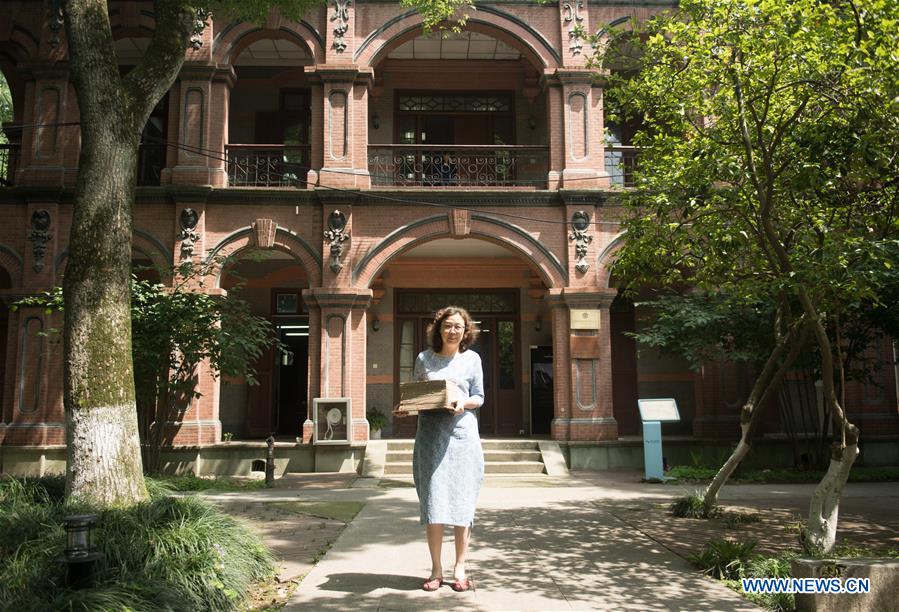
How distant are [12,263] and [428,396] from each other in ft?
41.4

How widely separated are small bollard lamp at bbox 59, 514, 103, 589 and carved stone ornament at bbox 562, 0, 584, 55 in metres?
13.4

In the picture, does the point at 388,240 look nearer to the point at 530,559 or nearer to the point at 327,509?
the point at 327,509

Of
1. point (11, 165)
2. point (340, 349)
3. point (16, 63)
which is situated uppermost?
point (16, 63)

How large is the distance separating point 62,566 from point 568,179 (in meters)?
11.9

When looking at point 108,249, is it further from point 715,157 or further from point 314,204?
point 314,204

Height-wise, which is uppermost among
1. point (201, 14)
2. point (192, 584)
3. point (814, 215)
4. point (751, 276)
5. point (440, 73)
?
point (440, 73)

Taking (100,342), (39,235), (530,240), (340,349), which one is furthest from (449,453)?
(39,235)

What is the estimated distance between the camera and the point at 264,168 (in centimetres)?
1486

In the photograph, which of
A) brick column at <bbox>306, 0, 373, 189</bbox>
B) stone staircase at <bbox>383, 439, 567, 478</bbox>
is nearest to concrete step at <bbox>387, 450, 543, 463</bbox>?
stone staircase at <bbox>383, 439, 567, 478</bbox>

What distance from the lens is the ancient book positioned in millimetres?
4516

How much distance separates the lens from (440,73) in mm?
17203

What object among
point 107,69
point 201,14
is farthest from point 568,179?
point 107,69

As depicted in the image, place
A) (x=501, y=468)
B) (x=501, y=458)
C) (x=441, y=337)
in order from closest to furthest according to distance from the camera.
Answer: (x=441, y=337) → (x=501, y=468) → (x=501, y=458)

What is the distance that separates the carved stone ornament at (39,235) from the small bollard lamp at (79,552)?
11.6 m
